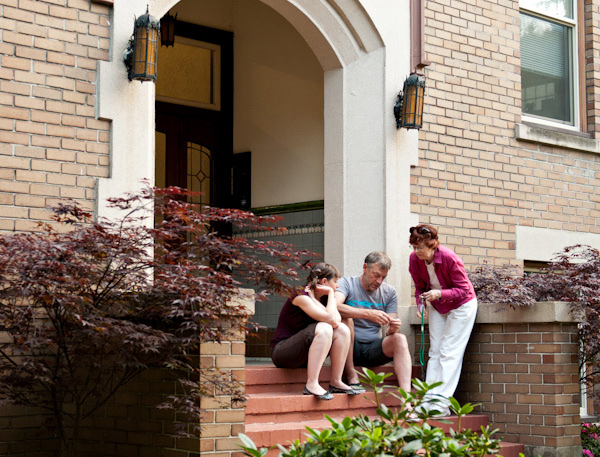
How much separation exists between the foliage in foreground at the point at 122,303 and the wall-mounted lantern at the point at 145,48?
144 cm

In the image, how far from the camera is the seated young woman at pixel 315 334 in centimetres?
687

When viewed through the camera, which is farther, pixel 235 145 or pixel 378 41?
pixel 235 145

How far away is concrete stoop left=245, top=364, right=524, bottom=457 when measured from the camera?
6.36 m

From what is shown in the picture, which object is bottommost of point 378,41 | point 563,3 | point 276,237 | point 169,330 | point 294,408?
point 294,408

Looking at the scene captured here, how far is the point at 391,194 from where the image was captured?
871 cm

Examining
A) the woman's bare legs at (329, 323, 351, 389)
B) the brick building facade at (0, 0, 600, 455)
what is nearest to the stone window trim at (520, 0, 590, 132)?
the brick building facade at (0, 0, 600, 455)

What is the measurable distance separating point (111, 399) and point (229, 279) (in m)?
1.47

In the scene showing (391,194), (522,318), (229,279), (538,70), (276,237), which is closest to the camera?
(229,279)

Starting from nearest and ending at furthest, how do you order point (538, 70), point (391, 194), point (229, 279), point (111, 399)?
1. point (229, 279)
2. point (111, 399)
3. point (391, 194)
4. point (538, 70)

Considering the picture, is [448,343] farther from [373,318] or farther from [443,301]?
[373,318]

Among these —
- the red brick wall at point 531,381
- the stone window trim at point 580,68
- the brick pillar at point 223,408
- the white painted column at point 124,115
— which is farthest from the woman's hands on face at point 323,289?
the stone window trim at point 580,68

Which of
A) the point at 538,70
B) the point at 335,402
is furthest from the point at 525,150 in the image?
the point at 335,402

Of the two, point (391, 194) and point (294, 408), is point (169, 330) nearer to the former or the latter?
point (294, 408)

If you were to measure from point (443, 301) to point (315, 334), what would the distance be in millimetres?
1322
